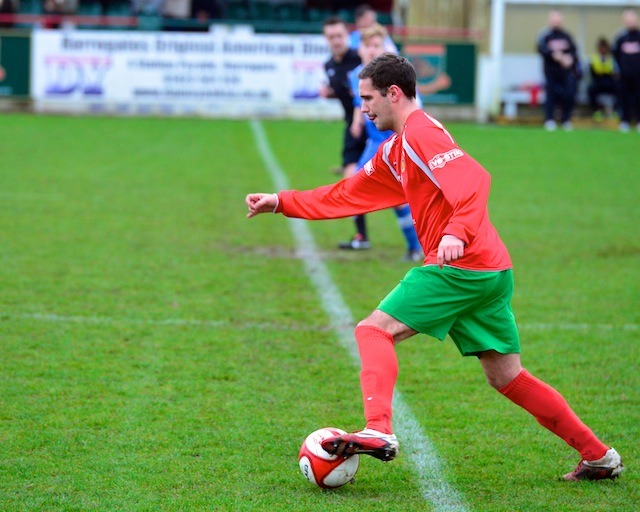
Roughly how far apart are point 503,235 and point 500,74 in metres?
14.6

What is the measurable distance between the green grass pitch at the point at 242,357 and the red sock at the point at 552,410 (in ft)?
0.57

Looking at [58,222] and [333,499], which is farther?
[58,222]

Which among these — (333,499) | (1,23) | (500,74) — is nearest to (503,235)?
(333,499)

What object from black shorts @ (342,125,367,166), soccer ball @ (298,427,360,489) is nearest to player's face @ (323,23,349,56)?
black shorts @ (342,125,367,166)

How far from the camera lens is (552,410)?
4.33 meters

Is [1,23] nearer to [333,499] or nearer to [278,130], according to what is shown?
[278,130]

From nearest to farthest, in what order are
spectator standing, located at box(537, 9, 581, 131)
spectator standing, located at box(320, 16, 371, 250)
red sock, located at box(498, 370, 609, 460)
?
1. red sock, located at box(498, 370, 609, 460)
2. spectator standing, located at box(320, 16, 371, 250)
3. spectator standing, located at box(537, 9, 581, 131)

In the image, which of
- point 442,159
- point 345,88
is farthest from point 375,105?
point 345,88

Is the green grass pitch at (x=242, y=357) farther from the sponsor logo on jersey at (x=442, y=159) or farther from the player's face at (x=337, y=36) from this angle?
the player's face at (x=337, y=36)

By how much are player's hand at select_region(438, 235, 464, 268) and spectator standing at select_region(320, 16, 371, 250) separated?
6038 millimetres

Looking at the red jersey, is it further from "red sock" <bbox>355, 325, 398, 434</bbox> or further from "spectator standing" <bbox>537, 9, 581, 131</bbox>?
"spectator standing" <bbox>537, 9, 581, 131</bbox>

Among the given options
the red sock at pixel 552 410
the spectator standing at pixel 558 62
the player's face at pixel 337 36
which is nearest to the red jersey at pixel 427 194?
the red sock at pixel 552 410

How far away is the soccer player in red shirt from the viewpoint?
12.9ft

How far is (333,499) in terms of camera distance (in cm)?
405
